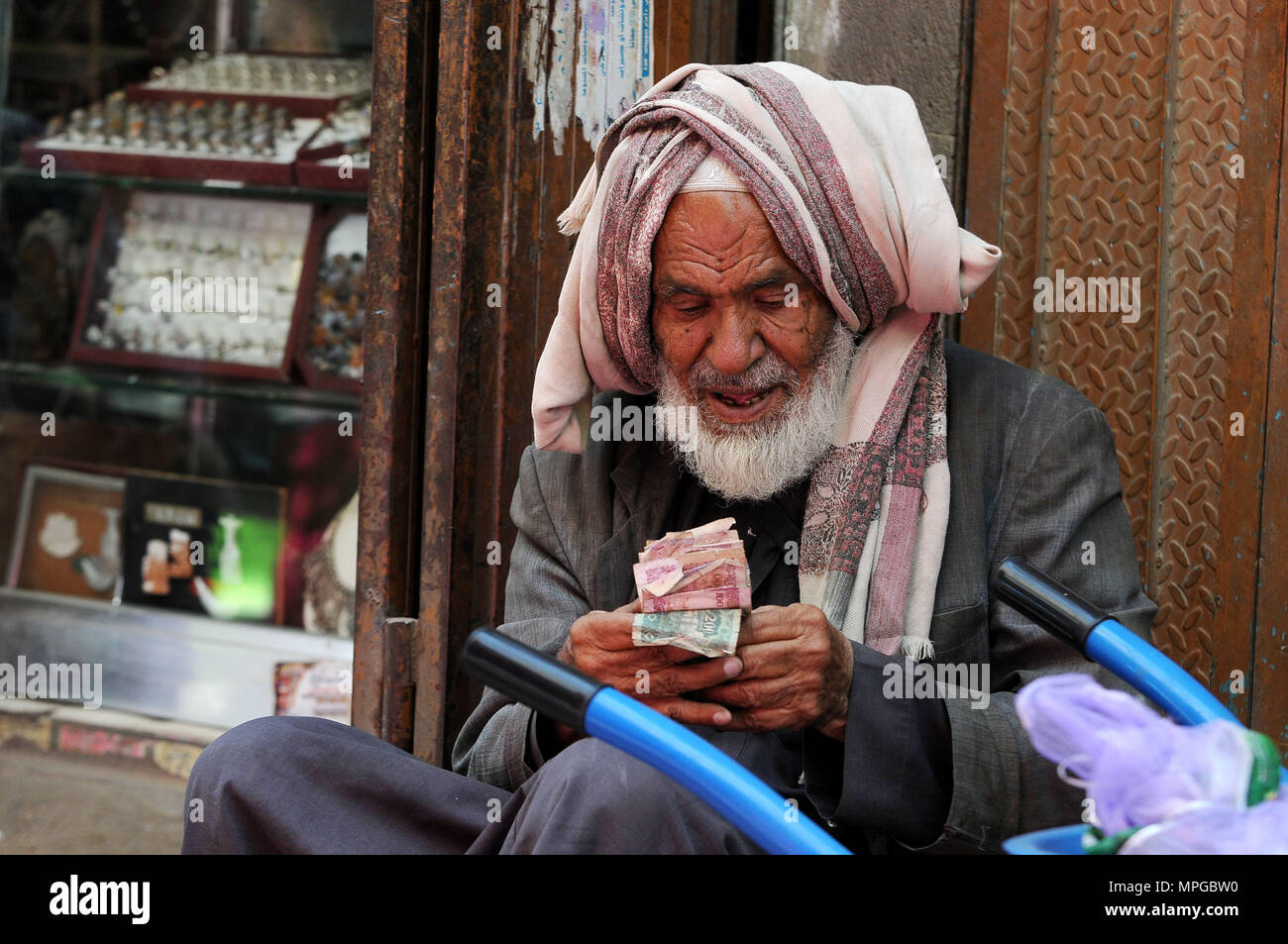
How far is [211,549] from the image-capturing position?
4.29m

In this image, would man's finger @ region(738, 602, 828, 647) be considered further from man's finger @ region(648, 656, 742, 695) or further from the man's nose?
the man's nose

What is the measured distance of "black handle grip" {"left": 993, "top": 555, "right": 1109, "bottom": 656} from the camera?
1.59 m

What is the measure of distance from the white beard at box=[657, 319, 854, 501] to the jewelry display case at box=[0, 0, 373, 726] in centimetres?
201

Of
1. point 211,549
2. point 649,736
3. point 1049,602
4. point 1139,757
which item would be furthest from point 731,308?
point 211,549

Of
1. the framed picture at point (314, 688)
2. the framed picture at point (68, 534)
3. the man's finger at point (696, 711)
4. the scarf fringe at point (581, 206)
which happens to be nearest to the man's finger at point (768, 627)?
the man's finger at point (696, 711)

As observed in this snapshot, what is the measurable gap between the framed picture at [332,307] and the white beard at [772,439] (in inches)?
78.2

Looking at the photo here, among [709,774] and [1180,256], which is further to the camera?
[1180,256]

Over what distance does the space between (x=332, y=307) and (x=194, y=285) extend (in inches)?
19.3

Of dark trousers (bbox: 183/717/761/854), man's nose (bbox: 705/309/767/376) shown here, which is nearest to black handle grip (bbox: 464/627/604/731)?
dark trousers (bbox: 183/717/761/854)

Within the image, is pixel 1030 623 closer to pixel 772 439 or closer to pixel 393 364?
pixel 772 439

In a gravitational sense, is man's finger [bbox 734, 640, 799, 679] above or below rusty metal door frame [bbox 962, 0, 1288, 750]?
below

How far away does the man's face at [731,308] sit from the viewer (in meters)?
2.36

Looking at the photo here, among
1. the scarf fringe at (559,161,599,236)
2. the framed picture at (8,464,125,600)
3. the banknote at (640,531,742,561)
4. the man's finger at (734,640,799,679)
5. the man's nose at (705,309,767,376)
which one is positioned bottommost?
the framed picture at (8,464,125,600)
